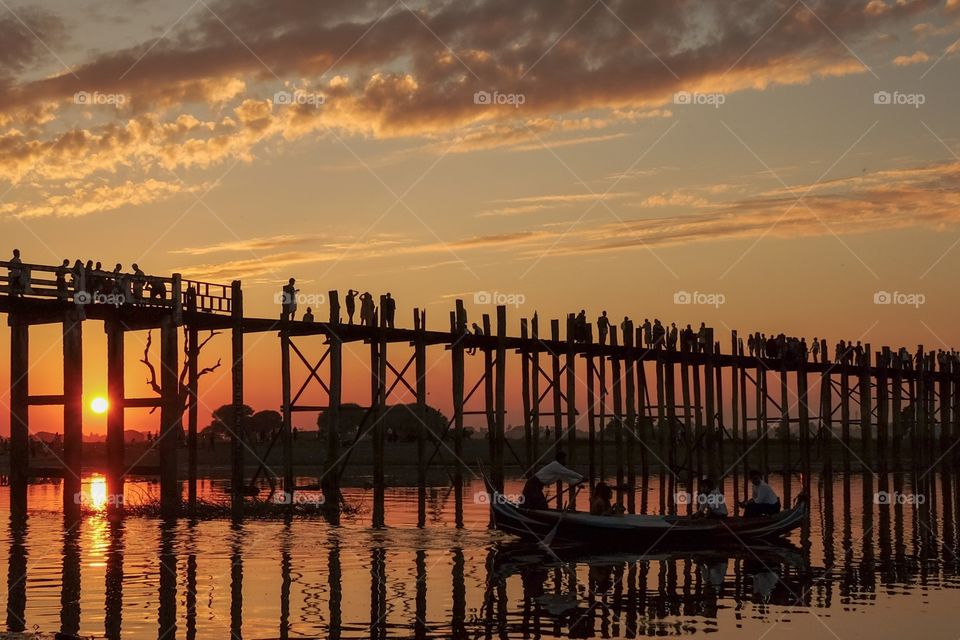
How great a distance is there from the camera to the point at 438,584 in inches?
859

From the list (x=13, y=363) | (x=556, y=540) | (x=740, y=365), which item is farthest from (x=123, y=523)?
(x=740, y=365)

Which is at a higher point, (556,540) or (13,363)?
(13,363)

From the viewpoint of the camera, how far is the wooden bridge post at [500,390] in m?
39.2

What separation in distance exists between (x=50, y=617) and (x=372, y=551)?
9469 millimetres

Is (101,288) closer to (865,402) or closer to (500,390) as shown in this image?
(500,390)

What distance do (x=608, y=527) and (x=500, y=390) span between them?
12455 millimetres

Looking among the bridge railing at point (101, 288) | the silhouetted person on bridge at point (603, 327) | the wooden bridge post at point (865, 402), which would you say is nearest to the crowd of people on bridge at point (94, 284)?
the bridge railing at point (101, 288)

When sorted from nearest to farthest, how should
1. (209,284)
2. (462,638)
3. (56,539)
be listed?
(462,638) < (56,539) < (209,284)

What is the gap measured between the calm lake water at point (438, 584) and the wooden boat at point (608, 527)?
1.76 feet

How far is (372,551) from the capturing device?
26750 mm

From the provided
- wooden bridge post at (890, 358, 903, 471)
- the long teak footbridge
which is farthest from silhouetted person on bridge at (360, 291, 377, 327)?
wooden bridge post at (890, 358, 903, 471)

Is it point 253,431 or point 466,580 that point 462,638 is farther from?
point 253,431
